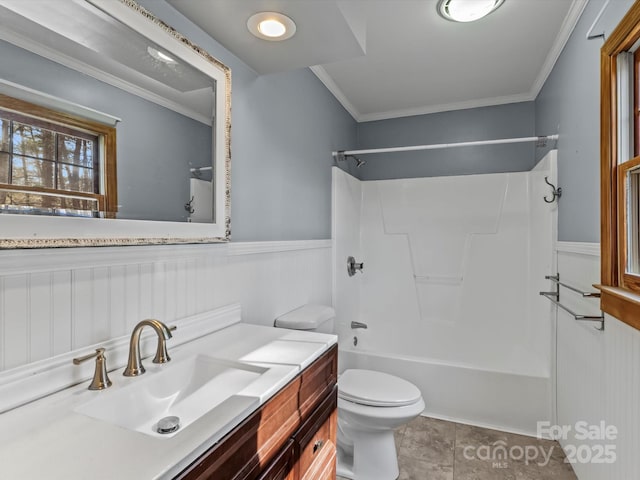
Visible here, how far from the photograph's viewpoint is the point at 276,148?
6.38 feet

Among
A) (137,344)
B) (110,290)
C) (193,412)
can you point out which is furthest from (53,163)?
(193,412)

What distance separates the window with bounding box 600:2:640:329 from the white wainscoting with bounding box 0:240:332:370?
147cm

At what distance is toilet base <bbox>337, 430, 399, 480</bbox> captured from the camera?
72.5 inches

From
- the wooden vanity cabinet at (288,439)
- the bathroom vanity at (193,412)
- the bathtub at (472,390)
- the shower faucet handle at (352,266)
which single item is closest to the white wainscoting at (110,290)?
the bathroom vanity at (193,412)

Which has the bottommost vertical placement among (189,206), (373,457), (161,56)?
(373,457)

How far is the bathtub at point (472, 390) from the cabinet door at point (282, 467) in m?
1.35

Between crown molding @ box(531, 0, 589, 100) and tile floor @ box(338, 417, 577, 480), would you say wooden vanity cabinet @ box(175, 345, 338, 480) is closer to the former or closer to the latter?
tile floor @ box(338, 417, 577, 480)

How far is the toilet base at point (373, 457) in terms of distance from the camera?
6.04 feet

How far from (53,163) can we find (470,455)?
7.92 ft

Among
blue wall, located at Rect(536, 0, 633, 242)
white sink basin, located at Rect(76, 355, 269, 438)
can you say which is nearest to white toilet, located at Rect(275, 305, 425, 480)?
white sink basin, located at Rect(76, 355, 269, 438)

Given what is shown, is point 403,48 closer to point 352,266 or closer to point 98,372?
point 352,266

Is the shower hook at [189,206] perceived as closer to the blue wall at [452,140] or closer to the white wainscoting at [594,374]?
the white wainscoting at [594,374]

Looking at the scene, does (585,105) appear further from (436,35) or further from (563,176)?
(436,35)

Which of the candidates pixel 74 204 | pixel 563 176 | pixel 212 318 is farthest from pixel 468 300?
pixel 74 204
